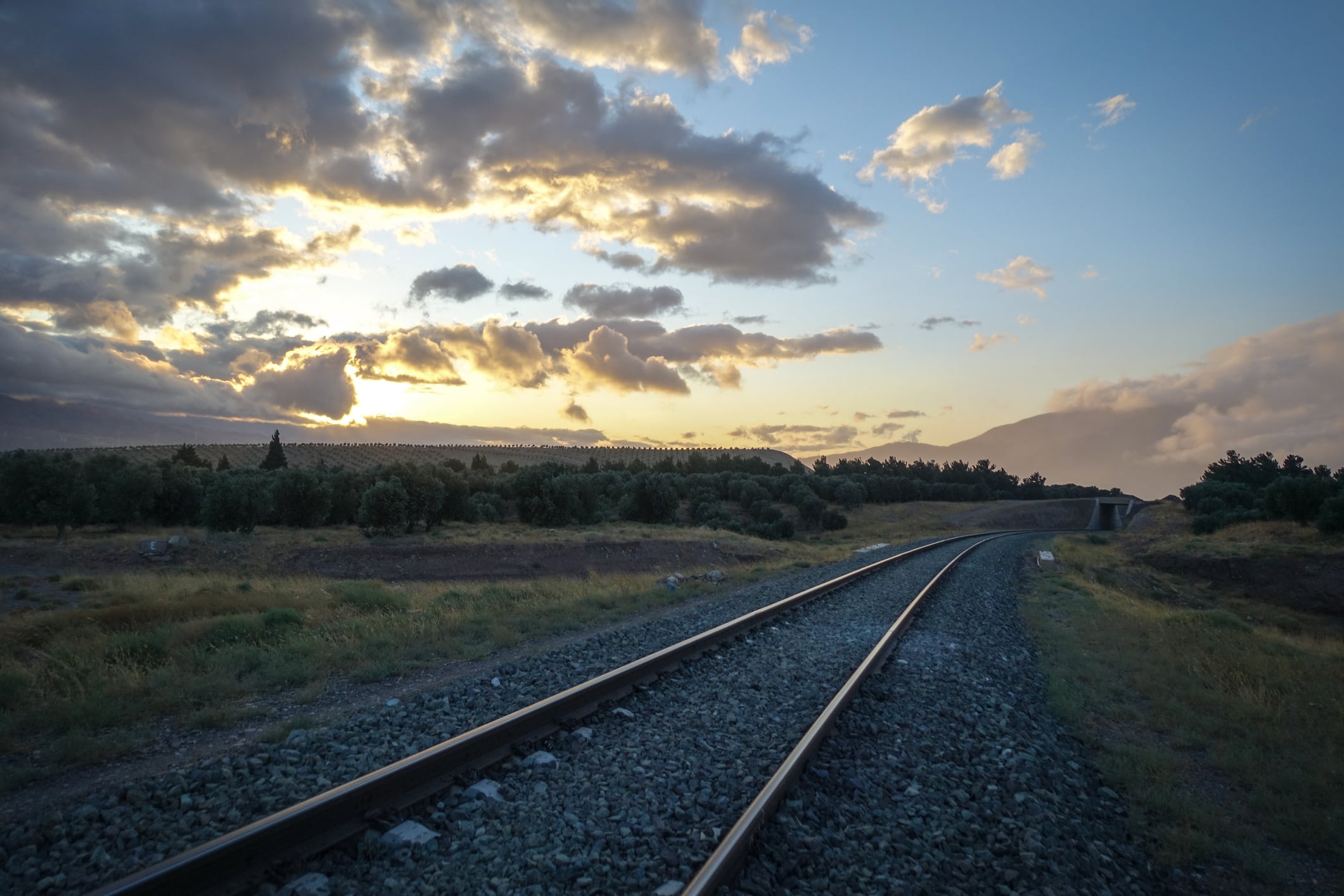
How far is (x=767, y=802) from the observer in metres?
4.55

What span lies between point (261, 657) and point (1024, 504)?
7933 cm

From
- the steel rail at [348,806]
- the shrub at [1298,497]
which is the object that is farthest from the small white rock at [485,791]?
the shrub at [1298,497]

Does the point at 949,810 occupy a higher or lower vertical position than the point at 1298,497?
lower

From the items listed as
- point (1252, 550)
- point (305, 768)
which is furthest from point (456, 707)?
point (1252, 550)

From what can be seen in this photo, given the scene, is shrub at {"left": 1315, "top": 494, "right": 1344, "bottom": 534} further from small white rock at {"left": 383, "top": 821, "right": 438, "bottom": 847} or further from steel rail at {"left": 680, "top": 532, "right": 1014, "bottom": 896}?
small white rock at {"left": 383, "top": 821, "right": 438, "bottom": 847}

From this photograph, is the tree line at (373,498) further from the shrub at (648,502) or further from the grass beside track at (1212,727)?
the grass beside track at (1212,727)

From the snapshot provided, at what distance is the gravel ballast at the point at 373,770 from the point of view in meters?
3.91

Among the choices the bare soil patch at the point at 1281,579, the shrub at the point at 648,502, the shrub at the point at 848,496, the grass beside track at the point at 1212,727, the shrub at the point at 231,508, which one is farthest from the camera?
the shrub at the point at 848,496

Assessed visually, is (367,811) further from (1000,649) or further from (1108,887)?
(1000,649)

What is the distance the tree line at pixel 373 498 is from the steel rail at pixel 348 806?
1420 inches

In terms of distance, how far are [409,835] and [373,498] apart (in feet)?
125

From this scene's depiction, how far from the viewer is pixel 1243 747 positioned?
6914 millimetres

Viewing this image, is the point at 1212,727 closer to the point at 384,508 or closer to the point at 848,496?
the point at 384,508

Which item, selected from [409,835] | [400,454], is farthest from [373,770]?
[400,454]
